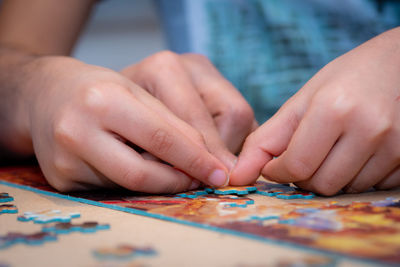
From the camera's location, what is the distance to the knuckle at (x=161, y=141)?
83cm

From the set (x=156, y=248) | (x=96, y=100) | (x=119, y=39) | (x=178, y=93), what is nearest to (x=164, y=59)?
(x=178, y=93)

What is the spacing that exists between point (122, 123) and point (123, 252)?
14.1 inches

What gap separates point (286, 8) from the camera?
169 cm

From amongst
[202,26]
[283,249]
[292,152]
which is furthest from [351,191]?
[202,26]

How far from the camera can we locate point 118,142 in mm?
841

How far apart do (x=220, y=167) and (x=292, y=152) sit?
0.15m

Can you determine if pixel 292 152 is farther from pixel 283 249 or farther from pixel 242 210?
pixel 283 249

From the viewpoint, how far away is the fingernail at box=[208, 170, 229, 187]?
33.6 inches

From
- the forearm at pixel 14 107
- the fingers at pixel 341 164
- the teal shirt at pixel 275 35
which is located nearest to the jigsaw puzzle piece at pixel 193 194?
the fingers at pixel 341 164

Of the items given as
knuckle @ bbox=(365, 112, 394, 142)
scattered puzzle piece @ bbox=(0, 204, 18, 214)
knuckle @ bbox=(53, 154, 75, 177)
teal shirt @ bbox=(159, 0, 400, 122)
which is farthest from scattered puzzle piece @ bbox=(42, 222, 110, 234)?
teal shirt @ bbox=(159, 0, 400, 122)

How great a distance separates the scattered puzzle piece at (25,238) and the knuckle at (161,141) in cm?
29

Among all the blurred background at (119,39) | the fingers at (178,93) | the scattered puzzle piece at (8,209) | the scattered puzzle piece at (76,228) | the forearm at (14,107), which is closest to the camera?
the scattered puzzle piece at (76,228)

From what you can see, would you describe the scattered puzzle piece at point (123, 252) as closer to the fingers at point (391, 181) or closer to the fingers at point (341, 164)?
the fingers at point (341, 164)

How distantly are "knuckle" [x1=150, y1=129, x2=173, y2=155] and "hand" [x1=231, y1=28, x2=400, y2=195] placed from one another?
167 mm
